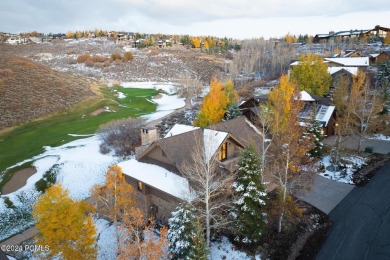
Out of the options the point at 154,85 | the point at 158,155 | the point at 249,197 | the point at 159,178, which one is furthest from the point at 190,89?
the point at 249,197

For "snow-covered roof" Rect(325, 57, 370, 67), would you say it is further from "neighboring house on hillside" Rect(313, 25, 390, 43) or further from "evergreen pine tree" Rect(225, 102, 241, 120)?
"neighboring house on hillside" Rect(313, 25, 390, 43)

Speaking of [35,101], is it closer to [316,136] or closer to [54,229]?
[54,229]

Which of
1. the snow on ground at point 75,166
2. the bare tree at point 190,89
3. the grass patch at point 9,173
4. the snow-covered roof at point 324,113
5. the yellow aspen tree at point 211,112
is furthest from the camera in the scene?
the bare tree at point 190,89

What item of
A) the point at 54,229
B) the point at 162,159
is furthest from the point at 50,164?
the point at 54,229

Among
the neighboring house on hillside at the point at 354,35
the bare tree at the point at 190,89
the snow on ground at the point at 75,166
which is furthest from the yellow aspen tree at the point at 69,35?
the snow on ground at the point at 75,166

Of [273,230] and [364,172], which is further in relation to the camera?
[364,172]

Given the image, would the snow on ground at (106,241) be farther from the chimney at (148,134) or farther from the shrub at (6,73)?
Result: the shrub at (6,73)

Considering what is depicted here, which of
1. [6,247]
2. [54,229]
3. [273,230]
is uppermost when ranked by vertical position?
[54,229]
